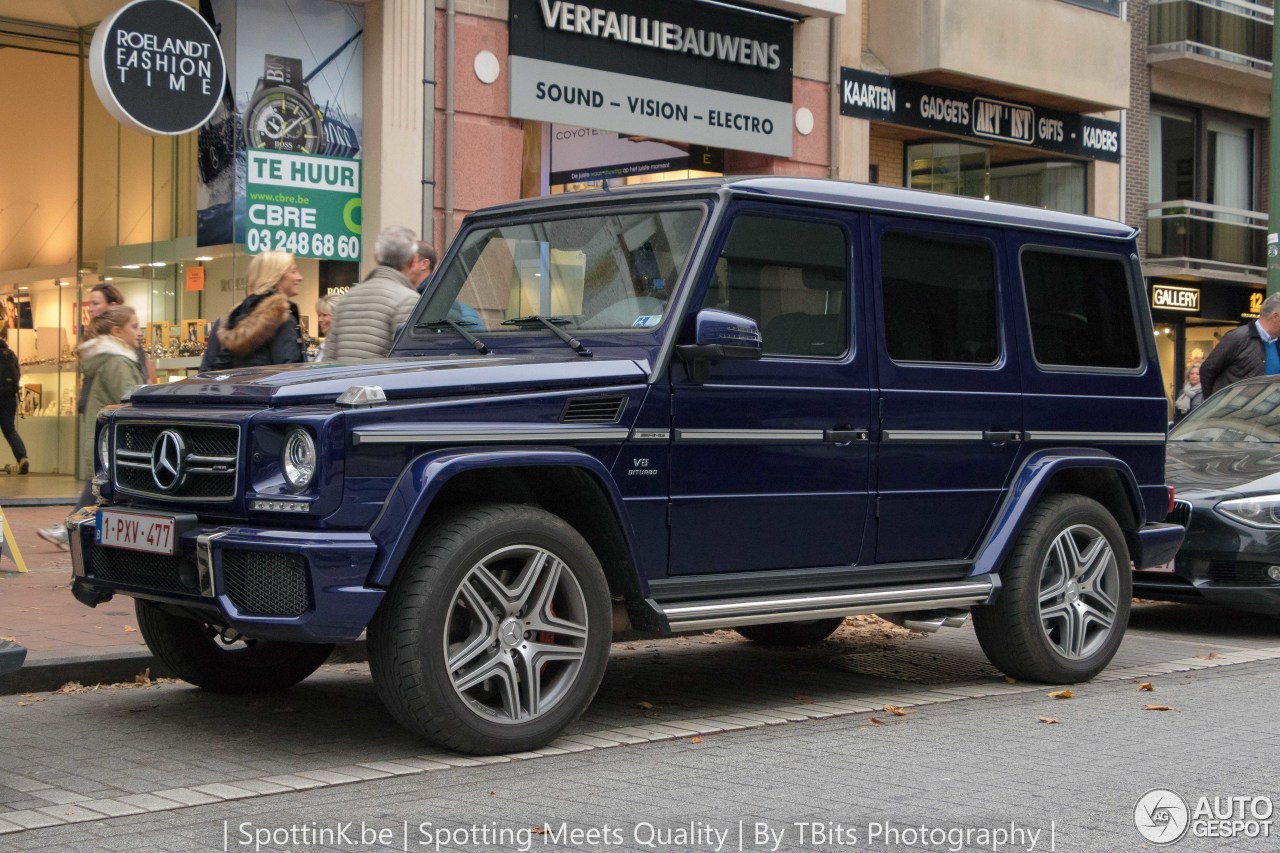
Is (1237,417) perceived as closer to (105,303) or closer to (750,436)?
(750,436)

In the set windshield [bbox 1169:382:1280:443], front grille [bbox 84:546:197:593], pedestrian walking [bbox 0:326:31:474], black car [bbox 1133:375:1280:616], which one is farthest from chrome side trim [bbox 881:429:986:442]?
pedestrian walking [bbox 0:326:31:474]

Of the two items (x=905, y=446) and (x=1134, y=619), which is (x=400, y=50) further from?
(x=905, y=446)

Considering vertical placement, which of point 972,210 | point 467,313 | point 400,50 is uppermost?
point 400,50

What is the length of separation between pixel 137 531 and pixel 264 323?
276 centimetres

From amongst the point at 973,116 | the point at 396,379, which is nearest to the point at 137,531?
the point at 396,379

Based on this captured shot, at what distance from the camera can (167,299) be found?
15.8m

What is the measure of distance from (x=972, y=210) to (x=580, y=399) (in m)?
2.43

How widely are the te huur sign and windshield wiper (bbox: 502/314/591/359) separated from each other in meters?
20.9

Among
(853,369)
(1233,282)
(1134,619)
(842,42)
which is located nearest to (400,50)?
(842,42)

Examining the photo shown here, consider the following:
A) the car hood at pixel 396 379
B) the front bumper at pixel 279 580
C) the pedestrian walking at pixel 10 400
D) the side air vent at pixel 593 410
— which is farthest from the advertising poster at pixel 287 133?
the front bumper at pixel 279 580

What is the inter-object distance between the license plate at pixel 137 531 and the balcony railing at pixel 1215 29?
2247 centimetres

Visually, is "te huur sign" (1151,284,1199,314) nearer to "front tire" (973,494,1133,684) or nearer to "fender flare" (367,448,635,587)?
"front tire" (973,494,1133,684)

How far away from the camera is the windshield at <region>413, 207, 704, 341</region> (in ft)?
21.3

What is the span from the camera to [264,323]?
8.42 m
